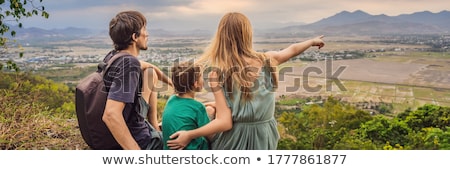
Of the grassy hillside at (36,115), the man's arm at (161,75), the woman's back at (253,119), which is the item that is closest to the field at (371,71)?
the grassy hillside at (36,115)

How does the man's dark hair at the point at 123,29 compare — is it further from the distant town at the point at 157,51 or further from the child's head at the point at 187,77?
the distant town at the point at 157,51

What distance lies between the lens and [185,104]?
2512mm

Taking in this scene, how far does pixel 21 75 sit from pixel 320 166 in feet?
7.77

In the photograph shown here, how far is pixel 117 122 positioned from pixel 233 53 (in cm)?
60

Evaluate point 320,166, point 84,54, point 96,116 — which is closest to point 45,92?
point 84,54

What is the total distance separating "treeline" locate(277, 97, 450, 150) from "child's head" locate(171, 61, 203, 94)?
4.63 ft

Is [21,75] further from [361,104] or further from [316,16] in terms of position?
[361,104]

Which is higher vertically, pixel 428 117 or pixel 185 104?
pixel 185 104

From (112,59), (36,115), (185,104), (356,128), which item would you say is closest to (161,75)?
(185,104)

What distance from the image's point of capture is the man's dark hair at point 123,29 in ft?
7.99

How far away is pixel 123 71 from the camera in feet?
7.76

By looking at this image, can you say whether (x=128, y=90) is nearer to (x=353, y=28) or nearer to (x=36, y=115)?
(x=36, y=115)

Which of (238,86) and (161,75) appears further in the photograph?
(161,75)

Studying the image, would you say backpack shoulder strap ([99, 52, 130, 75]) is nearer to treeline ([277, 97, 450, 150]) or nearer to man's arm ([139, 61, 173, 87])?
man's arm ([139, 61, 173, 87])
